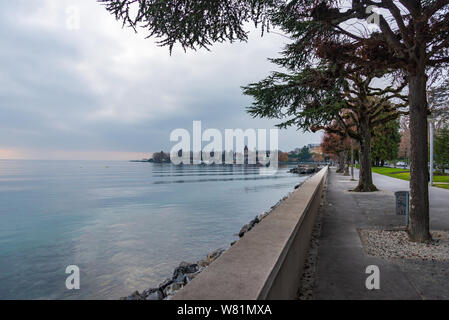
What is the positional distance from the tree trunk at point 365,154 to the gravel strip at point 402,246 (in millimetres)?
10618

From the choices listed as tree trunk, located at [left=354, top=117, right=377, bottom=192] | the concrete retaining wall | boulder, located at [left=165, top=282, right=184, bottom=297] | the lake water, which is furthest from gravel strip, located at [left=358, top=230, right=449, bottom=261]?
tree trunk, located at [left=354, top=117, right=377, bottom=192]

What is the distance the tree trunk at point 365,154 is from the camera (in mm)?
16853

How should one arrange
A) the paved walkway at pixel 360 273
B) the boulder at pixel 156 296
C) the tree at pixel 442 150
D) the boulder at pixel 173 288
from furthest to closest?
the tree at pixel 442 150
the boulder at pixel 173 288
the boulder at pixel 156 296
the paved walkway at pixel 360 273

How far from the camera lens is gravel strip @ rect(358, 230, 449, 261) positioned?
5.30m

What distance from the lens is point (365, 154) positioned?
671 inches

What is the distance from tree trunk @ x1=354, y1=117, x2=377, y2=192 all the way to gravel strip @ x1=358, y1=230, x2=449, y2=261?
34.8 ft

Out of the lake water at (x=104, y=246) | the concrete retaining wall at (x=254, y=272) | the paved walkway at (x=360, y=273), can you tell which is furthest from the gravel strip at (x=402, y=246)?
the lake water at (x=104, y=246)

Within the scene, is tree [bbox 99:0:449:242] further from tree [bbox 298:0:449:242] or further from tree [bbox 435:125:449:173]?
tree [bbox 435:125:449:173]

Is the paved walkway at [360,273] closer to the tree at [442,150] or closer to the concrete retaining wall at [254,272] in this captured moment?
the concrete retaining wall at [254,272]

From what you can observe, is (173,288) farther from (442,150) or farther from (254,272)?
(442,150)

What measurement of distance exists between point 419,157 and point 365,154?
11.6 metres

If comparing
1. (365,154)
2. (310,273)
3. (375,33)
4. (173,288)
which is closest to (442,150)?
(365,154)

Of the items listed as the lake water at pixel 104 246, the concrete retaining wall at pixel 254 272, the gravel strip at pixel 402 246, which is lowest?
the lake water at pixel 104 246
